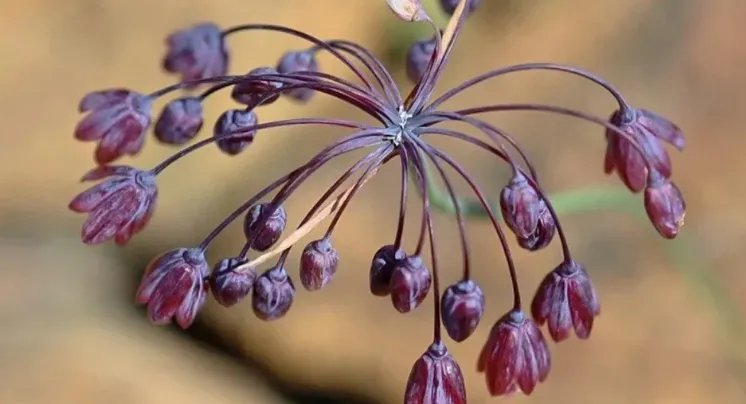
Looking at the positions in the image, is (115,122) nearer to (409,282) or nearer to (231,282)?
(231,282)

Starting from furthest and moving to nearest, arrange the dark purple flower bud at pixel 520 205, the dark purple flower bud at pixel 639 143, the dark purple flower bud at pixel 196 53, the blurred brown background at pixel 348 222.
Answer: the blurred brown background at pixel 348 222
the dark purple flower bud at pixel 196 53
the dark purple flower bud at pixel 639 143
the dark purple flower bud at pixel 520 205

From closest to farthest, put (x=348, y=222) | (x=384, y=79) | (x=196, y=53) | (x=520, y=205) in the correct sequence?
(x=520, y=205), (x=384, y=79), (x=196, y=53), (x=348, y=222)

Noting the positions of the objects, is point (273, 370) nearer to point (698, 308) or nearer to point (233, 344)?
point (233, 344)

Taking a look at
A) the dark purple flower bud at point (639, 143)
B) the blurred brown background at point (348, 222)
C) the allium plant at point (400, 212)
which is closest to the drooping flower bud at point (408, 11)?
the allium plant at point (400, 212)

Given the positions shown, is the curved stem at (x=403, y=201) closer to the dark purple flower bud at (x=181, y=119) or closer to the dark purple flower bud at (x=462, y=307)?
the dark purple flower bud at (x=462, y=307)

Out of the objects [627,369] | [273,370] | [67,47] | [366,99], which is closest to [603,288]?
[627,369]

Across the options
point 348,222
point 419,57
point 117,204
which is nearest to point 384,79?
point 419,57
